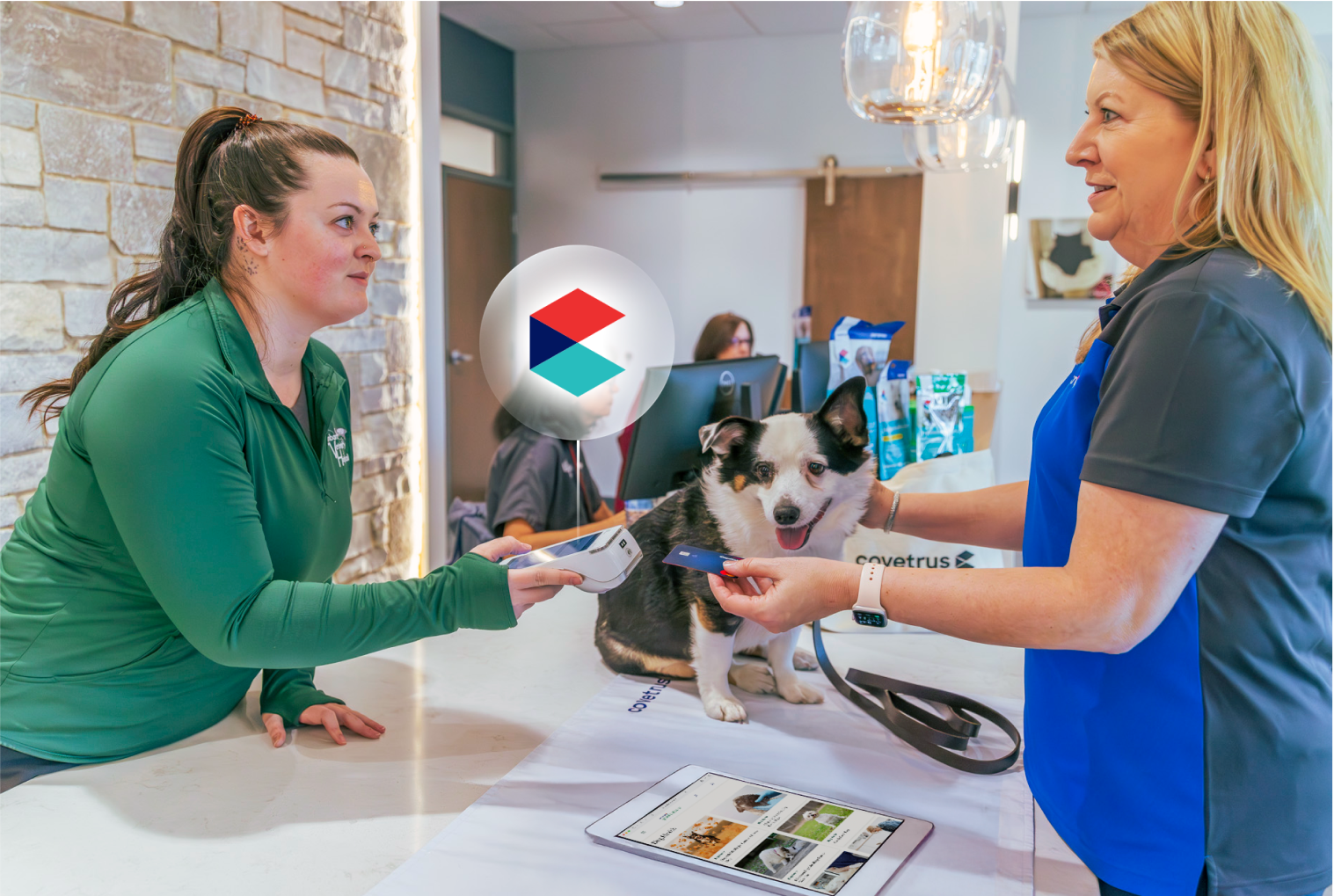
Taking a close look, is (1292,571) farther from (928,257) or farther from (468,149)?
(468,149)

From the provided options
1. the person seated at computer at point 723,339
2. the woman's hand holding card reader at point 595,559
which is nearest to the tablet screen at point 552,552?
the woman's hand holding card reader at point 595,559

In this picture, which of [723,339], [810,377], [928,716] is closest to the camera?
[928,716]

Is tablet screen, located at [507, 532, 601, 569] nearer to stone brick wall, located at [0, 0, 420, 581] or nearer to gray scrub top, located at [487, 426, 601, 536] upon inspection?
gray scrub top, located at [487, 426, 601, 536]

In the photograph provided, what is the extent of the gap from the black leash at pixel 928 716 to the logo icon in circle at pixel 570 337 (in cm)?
48

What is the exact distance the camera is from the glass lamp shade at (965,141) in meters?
2.99

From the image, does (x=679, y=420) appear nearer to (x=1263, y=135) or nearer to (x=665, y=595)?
(x=665, y=595)

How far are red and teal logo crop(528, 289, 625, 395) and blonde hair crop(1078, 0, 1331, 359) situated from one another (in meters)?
0.72

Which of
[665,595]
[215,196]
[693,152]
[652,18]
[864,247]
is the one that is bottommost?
[665,595]

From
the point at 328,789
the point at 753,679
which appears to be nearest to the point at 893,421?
the point at 753,679

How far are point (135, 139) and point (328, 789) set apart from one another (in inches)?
79.9

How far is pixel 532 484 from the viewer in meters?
1.94

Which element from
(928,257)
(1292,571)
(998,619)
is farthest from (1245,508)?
(928,257)

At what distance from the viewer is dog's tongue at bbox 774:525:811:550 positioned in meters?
1.17

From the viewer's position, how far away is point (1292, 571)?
0.75m
